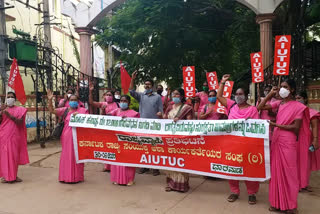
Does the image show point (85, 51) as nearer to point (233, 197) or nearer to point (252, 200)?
point (233, 197)

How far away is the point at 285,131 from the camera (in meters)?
3.63

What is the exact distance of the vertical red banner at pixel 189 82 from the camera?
23.5 feet

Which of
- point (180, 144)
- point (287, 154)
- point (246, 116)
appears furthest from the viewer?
point (180, 144)

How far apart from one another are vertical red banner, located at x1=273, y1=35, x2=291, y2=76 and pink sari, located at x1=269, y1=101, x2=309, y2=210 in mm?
1695

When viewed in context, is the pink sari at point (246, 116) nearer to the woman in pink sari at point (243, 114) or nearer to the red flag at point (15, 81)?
the woman in pink sari at point (243, 114)

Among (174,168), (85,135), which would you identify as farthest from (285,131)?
(85,135)

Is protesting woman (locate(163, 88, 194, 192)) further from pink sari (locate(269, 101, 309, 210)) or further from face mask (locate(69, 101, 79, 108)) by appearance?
face mask (locate(69, 101, 79, 108))

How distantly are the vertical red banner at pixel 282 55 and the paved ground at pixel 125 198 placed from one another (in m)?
1.92

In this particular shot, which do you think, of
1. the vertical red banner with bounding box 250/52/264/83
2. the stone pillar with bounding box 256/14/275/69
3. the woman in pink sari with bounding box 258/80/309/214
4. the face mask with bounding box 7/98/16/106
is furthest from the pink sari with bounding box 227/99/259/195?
the stone pillar with bounding box 256/14/275/69

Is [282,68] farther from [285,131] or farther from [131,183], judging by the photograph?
[131,183]

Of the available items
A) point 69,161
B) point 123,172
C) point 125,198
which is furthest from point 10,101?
point 125,198

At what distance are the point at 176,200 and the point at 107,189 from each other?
1.19 meters

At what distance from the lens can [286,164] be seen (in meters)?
3.59

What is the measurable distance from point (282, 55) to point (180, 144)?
241 cm
